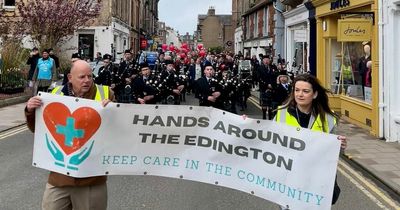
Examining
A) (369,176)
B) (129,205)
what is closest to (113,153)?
(129,205)

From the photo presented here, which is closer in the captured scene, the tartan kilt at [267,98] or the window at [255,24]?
the tartan kilt at [267,98]

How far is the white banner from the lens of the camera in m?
3.90

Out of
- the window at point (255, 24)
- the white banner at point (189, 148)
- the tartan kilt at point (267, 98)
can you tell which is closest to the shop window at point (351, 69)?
the tartan kilt at point (267, 98)

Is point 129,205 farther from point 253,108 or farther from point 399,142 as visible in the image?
point 253,108

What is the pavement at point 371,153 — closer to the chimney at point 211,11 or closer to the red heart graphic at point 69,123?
the red heart graphic at point 69,123

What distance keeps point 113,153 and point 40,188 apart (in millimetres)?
3332

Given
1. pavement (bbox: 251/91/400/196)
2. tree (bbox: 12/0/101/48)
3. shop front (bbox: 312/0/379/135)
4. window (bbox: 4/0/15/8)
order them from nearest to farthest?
pavement (bbox: 251/91/400/196) → shop front (bbox: 312/0/379/135) → tree (bbox: 12/0/101/48) → window (bbox: 4/0/15/8)

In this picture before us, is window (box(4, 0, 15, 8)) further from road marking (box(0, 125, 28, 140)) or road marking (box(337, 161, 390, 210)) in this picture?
road marking (box(337, 161, 390, 210))

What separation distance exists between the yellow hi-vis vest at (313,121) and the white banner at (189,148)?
105mm

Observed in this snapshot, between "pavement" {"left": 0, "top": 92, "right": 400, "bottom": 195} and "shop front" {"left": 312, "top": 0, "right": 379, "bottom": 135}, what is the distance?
20.4 inches

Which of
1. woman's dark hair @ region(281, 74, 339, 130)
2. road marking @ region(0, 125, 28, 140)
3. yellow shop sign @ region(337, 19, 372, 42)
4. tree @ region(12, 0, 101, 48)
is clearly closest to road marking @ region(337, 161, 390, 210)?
woman's dark hair @ region(281, 74, 339, 130)

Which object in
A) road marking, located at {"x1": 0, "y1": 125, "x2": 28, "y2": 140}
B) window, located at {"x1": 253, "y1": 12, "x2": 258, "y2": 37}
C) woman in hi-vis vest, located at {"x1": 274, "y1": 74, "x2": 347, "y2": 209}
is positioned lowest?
road marking, located at {"x1": 0, "y1": 125, "x2": 28, "y2": 140}

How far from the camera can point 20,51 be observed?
23.8 meters

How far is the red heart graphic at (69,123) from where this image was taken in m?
3.92
